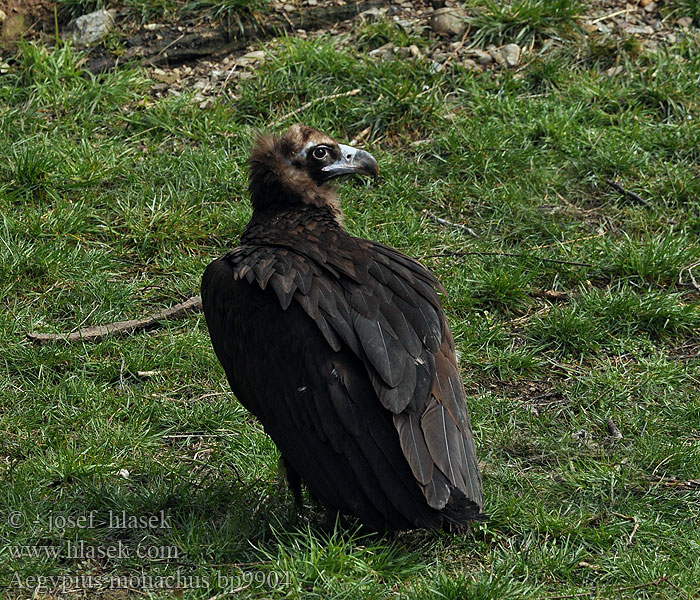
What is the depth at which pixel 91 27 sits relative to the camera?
8.55 metres

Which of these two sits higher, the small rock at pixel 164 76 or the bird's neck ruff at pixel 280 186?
the bird's neck ruff at pixel 280 186

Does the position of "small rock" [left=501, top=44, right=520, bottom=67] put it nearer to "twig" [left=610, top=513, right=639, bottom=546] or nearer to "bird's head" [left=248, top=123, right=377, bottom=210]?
"bird's head" [left=248, top=123, right=377, bottom=210]

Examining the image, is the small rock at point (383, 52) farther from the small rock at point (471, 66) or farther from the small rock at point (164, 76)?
the small rock at point (164, 76)

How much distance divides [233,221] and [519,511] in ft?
10.5

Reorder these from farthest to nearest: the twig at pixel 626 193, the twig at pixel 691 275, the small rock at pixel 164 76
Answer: the small rock at pixel 164 76 < the twig at pixel 626 193 < the twig at pixel 691 275

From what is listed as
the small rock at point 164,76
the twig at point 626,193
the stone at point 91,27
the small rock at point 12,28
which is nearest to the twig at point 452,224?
the twig at point 626,193

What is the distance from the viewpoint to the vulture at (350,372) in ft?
13.7

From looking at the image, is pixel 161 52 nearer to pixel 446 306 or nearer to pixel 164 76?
pixel 164 76

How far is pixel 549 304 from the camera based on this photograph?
21.7 feet

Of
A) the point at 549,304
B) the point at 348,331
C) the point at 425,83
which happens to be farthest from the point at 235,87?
the point at 348,331

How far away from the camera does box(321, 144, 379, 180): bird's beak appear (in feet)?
18.8

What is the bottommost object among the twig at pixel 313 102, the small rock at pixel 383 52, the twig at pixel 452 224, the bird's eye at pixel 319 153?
the twig at pixel 452 224

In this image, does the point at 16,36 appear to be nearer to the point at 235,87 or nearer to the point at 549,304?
the point at 235,87

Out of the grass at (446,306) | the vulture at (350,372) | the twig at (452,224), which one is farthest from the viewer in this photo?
the twig at (452,224)
